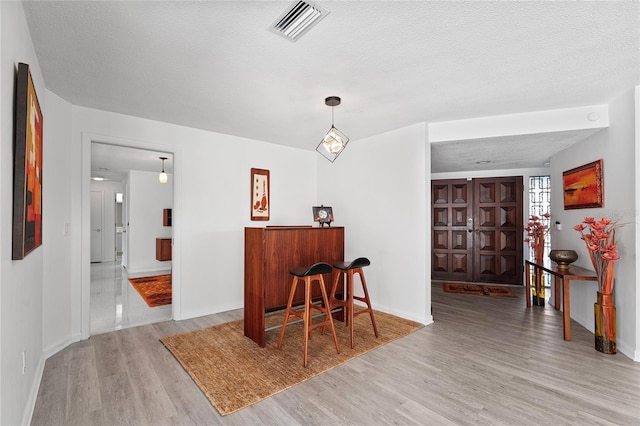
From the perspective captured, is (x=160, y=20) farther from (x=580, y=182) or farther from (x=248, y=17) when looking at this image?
(x=580, y=182)

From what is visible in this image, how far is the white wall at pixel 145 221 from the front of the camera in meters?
7.13

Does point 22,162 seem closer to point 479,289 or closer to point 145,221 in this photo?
point 479,289

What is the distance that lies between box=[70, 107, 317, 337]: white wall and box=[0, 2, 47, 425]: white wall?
125cm

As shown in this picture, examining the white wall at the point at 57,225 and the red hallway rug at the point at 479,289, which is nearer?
the white wall at the point at 57,225

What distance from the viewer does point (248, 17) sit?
68.8 inches

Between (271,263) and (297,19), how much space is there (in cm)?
216

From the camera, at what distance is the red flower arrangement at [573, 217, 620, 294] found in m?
2.79

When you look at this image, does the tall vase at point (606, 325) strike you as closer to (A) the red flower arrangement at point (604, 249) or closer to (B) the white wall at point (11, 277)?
(A) the red flower arrangement at point (604, 249)

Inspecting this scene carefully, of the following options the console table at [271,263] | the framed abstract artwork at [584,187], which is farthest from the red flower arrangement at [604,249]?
the console table at [271,263]

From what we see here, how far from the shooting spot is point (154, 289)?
543 cm

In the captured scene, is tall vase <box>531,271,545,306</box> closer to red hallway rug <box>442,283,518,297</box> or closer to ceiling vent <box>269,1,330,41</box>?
red hallway rug <box>442,283,518,297</box>

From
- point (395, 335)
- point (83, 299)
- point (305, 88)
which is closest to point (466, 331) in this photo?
point (395, 335)

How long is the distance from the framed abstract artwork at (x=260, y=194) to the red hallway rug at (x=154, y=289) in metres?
1.92

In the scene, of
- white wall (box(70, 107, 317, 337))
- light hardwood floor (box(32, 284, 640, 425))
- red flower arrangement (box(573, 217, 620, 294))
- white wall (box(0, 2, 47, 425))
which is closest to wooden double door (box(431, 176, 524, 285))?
light hardwood floor (box(32, 284, 640, 425))
